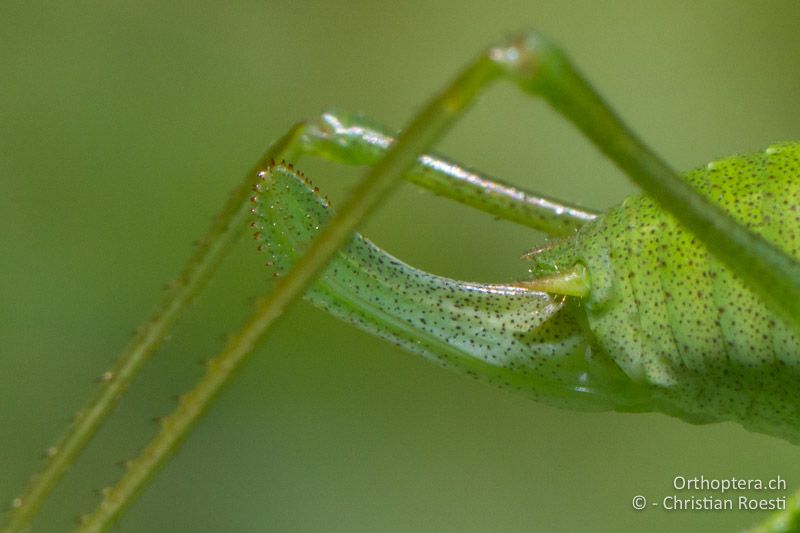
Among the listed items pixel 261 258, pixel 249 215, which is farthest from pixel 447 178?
pixel 261 258

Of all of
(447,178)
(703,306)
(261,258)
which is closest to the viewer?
(703,306)

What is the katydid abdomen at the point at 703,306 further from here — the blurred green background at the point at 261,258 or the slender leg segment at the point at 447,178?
the blurred green background at the point at 261,258

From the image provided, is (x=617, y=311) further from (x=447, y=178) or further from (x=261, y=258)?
(x=261, y=258)

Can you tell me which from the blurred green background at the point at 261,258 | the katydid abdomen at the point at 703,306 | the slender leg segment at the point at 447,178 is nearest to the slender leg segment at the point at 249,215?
the slender leg segment at the point at 447,178

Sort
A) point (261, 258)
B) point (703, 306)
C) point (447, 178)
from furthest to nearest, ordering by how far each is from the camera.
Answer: point (261, 258), point (447, 178), point (703, 306)

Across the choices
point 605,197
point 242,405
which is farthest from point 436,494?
point 605,197
